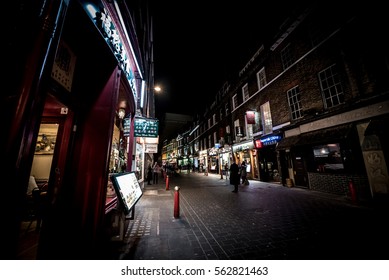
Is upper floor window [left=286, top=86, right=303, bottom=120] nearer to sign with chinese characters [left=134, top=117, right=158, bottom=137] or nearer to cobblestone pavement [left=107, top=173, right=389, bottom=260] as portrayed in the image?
cobblestone pavement [left=107, top=173, right=389, bottom=260]

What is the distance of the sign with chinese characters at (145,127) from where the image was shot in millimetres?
6234

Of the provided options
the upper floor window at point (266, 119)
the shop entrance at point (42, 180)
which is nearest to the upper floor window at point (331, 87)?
the upper floor window at point (266, 119)

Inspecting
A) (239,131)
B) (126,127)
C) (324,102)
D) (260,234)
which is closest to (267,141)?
(324,102)

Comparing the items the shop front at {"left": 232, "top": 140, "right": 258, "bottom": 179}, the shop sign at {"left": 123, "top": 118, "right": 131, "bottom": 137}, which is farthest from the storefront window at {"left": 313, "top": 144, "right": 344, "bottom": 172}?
the shop sign at {"left": 123, "top": 118, "right": 131, "bottom": 137}

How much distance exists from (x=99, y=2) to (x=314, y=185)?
1173cm

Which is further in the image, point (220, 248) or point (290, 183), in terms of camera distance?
point (290, 183)

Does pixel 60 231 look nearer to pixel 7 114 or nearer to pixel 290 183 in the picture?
pixel 7 114

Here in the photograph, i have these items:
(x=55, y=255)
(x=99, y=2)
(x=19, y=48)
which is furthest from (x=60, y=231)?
(x=99, y=2)

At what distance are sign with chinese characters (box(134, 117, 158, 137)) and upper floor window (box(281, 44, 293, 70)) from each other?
10.9m

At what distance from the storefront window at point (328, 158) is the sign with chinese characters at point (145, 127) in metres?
9.32

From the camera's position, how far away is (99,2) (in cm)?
246

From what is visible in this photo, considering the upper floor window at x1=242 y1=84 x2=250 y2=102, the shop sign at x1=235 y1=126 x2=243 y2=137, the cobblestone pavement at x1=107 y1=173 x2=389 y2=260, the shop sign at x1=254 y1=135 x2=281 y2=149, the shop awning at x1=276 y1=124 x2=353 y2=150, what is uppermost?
the upper floor window at x1=242 y1=84 x2=250 y2=102

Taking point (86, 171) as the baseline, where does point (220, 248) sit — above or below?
below

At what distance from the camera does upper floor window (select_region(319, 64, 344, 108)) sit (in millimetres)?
7926
